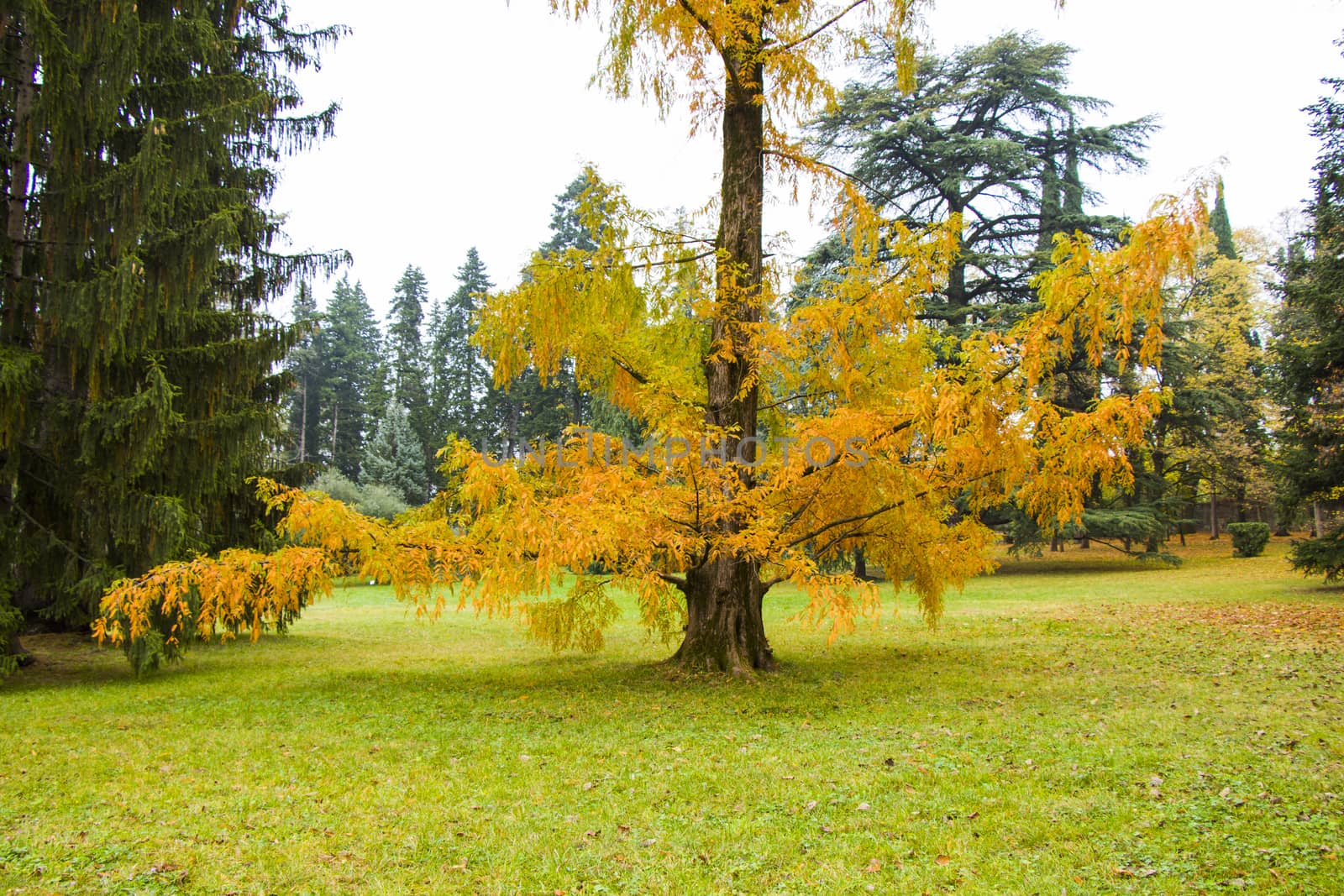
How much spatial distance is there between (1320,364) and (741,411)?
11357 millimetres

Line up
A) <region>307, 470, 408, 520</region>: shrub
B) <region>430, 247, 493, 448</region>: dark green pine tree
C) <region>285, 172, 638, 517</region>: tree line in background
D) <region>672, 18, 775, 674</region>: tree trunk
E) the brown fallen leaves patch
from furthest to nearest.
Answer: <region>430, 247, 493, 448</region>: dark green pine tree < <region>285, 172, 638, 517</region>: tree line in background < <region>307, 470, 408, 520</region>: shrub < the brown fallen leaves patch < <region>672, 18, 775, 674</region>: tree trunk

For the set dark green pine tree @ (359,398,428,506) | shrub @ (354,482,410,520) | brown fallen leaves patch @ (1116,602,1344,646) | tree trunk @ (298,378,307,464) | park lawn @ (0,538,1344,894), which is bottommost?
park lawn @ (0,538,1344,894)

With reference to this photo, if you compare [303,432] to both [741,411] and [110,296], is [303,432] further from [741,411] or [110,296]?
[741,411]

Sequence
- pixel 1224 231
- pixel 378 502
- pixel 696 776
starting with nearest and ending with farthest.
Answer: pixel 696 776 → pixel 378 502 → pixel 1224 231

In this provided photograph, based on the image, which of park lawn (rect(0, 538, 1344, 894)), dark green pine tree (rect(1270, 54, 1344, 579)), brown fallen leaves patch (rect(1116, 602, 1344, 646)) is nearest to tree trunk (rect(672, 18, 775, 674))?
park lawn (rect(0, 538, 1344, 894))

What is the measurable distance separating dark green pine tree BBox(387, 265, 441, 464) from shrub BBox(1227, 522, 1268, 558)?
32975 mm

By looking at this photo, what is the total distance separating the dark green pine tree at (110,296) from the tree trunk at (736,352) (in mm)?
5643

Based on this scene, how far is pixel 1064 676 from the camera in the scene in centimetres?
786

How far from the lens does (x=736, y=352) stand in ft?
26.4

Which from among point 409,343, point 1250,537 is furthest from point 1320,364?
point 409,343

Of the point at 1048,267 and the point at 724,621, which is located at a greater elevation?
the point at 1048,267

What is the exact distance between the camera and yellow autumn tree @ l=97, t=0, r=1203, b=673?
20.3 ft

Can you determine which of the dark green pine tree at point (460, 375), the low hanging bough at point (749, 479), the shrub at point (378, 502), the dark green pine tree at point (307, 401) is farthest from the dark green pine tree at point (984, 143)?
the dark green pine tree at point (307, 401)

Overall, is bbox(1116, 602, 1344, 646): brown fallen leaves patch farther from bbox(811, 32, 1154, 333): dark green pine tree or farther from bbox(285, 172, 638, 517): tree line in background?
bbox(285, 172, 638, 517): tree line in background
